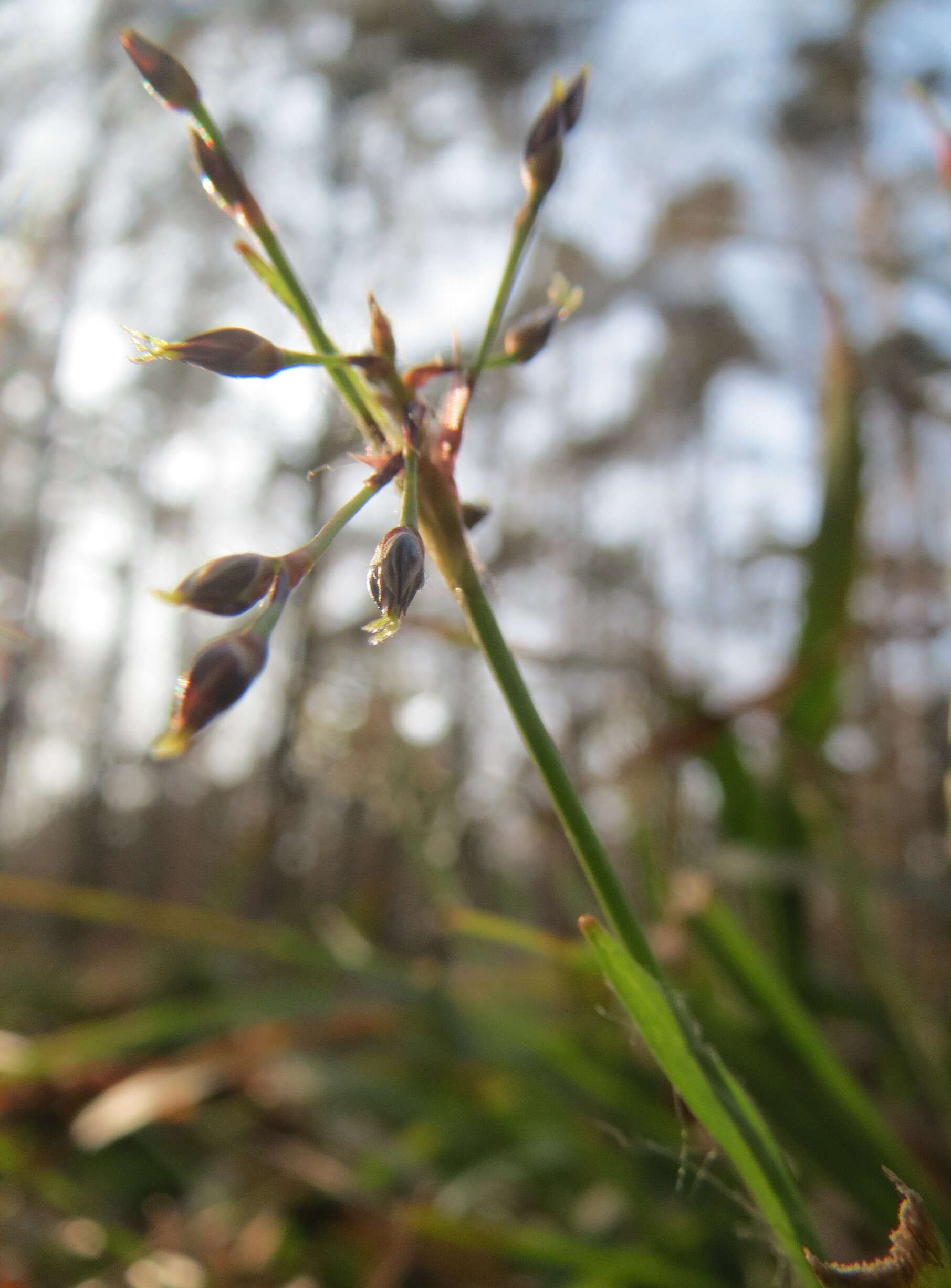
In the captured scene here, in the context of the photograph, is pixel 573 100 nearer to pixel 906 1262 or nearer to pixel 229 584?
pixel 229 584

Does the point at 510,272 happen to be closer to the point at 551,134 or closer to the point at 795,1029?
the point at 551,134

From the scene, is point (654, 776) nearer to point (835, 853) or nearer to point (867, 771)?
point (835, 853)

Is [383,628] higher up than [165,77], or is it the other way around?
[165,77]

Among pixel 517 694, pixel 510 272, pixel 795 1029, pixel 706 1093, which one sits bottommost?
pixel 795 1029

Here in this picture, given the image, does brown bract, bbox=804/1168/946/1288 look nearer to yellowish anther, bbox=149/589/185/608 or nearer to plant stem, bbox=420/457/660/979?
plant stem, bbox=420/457/660/979

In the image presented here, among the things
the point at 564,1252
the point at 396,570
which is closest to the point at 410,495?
the point at 396,570

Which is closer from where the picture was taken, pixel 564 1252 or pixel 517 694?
→ pixel 517 694
